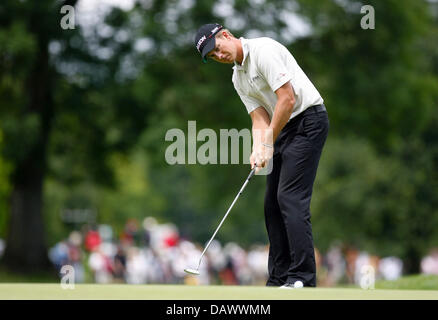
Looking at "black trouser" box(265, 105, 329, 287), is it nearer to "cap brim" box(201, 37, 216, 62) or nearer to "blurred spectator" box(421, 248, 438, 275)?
"cap brim" box(201, 37, 216, 62)

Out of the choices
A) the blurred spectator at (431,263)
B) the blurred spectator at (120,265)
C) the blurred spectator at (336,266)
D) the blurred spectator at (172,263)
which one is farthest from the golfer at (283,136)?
the blurred spectator at (336,266)

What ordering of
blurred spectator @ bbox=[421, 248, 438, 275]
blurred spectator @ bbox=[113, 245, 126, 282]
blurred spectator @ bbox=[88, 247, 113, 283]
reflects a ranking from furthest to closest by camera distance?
blurred spectator @ bbox=[421, 248, 438, 275]
blurred spectator @ bbox=[88, 247, 113, 283]
blurred spectator @ bbox=[113, 245, 126, 282]

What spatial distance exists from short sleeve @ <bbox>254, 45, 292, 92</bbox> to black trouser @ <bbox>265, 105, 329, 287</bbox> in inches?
15.4

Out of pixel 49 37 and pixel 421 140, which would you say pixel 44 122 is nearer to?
pixel 49 37

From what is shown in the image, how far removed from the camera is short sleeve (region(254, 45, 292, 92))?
546 centimetres

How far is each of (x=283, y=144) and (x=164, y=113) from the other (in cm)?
1539

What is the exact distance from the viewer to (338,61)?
2230 centimetres

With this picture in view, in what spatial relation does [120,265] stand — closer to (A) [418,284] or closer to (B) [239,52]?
(A) [418,284]

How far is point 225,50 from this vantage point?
18.6 ft

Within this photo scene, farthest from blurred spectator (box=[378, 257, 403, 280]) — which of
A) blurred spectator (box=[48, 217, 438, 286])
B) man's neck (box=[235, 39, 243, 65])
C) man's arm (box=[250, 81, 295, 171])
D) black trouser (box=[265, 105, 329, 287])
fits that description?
man's neck (box=[235, 39, 243, 65])

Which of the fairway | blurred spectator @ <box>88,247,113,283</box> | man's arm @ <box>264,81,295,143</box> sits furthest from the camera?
blurred spectator @ <box>88,247,113,283</box>

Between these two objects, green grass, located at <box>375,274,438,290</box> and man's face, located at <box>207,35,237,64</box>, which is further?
green grass, located at <box>375,274,438,290</box>

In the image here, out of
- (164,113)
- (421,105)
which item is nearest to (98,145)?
(164,113)
